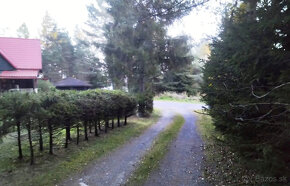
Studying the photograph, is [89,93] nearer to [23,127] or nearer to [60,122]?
[60,122]

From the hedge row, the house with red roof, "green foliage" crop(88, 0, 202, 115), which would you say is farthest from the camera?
the house with red roof

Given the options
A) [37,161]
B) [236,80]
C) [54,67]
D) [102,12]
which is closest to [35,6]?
[54,67]

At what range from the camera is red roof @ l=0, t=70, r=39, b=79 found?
50.2ft

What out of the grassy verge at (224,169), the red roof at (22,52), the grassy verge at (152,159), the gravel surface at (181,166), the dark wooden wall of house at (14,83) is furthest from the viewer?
the red roof at (22,52)

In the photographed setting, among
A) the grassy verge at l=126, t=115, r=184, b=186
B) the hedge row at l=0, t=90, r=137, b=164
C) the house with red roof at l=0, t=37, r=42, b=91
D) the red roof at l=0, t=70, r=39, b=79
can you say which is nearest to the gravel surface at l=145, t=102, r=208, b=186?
the grassy verge at l=126, t=115, r=184, b=186

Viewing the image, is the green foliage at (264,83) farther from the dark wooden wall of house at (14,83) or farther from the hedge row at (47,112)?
the dark wooden wall of house at (14,83)

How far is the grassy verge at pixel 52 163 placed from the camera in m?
4.07

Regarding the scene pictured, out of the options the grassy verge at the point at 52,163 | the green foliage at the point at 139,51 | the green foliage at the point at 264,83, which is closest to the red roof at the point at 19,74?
the green foliage at the point at 139,51

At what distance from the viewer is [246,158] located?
2.70m

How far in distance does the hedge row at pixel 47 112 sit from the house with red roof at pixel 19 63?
466 inches

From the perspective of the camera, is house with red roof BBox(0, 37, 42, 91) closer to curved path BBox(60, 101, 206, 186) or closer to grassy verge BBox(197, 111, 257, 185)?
curved path BBox(60, 101, 206, 186)

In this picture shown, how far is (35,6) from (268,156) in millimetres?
41659

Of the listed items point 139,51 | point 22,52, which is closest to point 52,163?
point 139,51

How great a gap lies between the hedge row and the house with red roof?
11.8 metres
